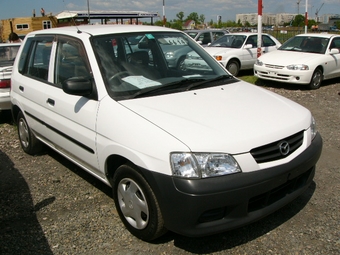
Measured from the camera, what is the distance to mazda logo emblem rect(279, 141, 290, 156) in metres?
2.90

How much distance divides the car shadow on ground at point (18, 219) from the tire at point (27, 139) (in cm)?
52

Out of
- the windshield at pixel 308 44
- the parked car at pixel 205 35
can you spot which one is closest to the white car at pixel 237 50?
the windshield at pixel 308 44

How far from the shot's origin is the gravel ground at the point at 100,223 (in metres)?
3.07

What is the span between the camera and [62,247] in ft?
10.3

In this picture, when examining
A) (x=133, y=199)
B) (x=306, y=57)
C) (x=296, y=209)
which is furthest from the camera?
(x=306, y=57)

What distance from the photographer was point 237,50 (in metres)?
12.3

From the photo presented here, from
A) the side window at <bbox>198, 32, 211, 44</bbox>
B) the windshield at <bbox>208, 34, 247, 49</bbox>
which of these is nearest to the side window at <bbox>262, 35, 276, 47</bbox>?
the windshield at <bbox>208, 34, 247, 49</bbox>

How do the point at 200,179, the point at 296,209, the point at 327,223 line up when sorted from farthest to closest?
1. the point at 296,209
2. the point at 327,223
3. the point at 200,179

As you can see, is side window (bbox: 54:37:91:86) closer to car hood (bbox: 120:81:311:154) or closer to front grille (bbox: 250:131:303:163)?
car hood (bbox: 120:81:311:154)

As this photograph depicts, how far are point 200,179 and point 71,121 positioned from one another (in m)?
1.71

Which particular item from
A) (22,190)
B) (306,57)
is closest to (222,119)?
(22,190)

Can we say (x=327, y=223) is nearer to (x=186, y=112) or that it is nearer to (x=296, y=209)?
(x=296, y=209)

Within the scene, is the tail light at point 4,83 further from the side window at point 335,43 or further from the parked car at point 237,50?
the side window at point 335,43

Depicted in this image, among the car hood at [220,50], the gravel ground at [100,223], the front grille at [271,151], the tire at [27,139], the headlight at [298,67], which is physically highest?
the car hood at [220,50]
